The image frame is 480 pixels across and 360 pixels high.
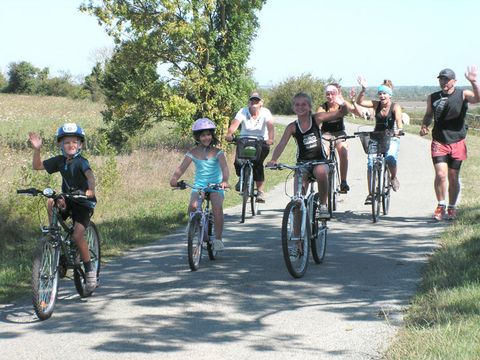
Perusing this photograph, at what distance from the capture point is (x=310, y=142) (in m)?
9.22

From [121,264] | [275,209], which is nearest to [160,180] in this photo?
[275,209]

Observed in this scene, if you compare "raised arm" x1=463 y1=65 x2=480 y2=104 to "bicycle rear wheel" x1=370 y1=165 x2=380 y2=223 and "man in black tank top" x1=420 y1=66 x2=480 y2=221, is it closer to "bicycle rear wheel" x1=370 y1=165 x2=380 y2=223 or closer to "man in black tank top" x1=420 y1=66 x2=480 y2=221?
"man in black tank top" x1=420 y1=66 x2=480 y2=221

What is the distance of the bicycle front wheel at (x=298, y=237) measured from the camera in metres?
8.30

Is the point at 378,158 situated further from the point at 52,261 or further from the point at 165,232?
the point at 52,261

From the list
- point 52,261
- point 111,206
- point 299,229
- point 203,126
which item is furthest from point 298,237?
point 111,206

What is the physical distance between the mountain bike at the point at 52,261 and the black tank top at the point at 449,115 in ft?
20.3

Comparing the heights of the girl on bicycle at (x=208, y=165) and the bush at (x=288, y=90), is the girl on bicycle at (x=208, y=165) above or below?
below

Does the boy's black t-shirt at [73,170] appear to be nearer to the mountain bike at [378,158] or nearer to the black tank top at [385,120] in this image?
the mountain bike at [378,158]

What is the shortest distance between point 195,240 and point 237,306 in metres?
1.82

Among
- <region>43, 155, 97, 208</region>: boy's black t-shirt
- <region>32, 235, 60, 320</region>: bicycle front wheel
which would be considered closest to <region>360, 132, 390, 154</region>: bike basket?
<region>43, 155, 97, 208</region>: boy's black t-shirt

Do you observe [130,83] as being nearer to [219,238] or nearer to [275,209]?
[275,209]

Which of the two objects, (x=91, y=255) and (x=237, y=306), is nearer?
(x=237, y=306)

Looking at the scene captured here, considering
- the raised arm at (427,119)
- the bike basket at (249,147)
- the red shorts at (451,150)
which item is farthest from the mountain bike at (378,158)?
the bike basket at (249,147)

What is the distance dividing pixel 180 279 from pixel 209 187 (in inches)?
45.3
